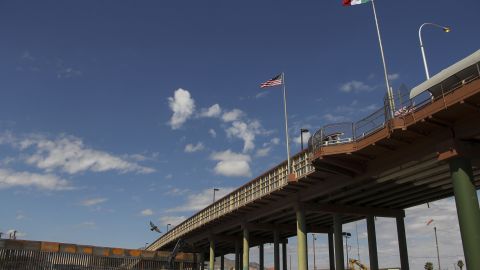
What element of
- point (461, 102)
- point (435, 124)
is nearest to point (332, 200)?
point (435, 124)

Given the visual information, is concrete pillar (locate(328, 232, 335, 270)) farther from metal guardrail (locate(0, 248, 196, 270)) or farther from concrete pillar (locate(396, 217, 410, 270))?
metal guardrail (locate(0, 248, 196, 270))

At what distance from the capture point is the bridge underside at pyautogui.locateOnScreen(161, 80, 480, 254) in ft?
66.6

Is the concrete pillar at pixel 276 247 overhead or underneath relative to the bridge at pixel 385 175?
underneath

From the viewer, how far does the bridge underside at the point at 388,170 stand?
66.6 feet

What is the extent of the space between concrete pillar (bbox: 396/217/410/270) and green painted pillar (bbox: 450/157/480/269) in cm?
1951

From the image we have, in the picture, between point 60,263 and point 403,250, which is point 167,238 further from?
point 403,250

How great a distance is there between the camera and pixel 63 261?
161ft

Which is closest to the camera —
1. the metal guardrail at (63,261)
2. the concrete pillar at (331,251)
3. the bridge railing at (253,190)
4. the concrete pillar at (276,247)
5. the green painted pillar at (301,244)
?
the bridge railing at (253,190)

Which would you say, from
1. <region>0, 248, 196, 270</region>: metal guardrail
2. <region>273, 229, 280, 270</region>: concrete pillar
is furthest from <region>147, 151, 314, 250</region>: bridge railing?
<region>0, 248, 196, 270</region>: metal guardrail

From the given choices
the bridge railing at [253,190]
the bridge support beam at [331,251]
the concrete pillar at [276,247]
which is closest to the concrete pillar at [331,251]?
the bridge support beam at [331,251]

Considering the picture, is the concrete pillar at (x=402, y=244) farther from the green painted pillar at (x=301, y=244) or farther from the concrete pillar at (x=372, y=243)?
the green painted pillar at (x=301, y=244)

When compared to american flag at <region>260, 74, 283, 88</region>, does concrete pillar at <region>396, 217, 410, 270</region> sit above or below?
below

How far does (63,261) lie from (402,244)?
3694cm

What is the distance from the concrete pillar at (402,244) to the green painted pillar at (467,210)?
64.0 feet
